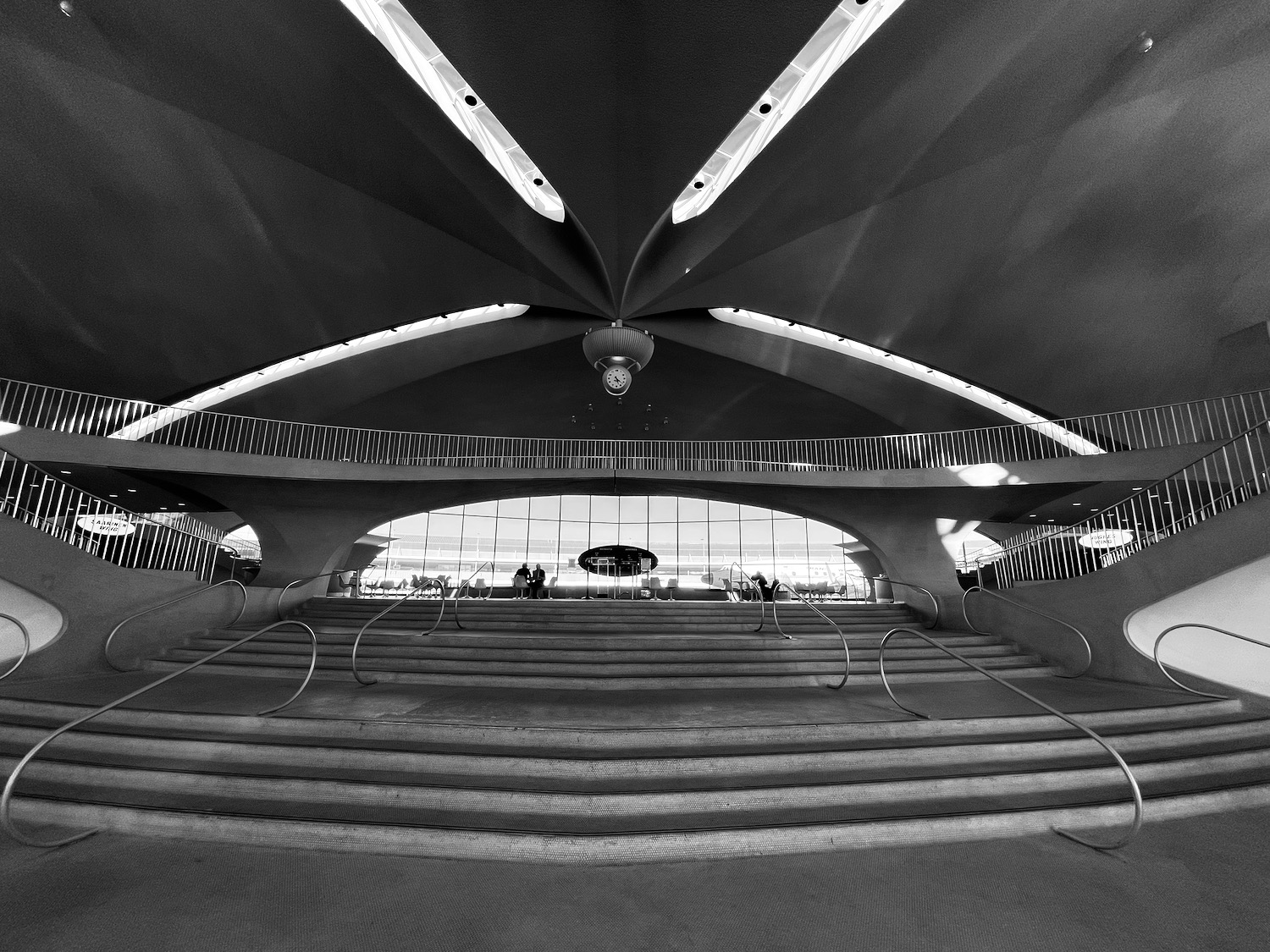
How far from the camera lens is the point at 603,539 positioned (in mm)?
23219

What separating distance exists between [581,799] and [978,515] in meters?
15.5

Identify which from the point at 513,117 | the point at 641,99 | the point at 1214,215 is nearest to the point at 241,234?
the point at 513,117

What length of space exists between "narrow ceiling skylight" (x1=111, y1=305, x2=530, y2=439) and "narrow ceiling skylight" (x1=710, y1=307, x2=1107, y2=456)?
7.12 m

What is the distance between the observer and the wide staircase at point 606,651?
705 centimetres

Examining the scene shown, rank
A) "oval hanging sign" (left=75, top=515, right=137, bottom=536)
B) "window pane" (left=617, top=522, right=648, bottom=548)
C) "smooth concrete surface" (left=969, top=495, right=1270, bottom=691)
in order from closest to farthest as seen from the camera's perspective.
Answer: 1. "smooth concrete surface" (left=969, top=495, right=1270, bottom=691)
2. "oval hanging sign" (left=75, top=515, right=137, bottom=536)
3. "window pane" (left=617, top=522, right=648, bottom=548)

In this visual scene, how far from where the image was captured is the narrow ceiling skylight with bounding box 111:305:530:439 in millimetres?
17438

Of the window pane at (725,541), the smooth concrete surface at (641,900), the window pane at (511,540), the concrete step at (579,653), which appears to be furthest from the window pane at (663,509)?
the smooth concrete surface at (641,900)

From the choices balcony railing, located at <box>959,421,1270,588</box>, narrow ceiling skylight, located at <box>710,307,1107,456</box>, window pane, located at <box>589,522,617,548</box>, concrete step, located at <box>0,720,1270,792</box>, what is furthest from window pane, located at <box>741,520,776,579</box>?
concrete step, located at <box>0,720,1270,792</box>

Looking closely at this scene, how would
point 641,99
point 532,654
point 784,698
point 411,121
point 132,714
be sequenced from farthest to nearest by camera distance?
point 411,121 < point 641,99 < point 532,654 < point 784,698 < point 132,714

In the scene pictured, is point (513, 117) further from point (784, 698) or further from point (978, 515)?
point (978, 515)

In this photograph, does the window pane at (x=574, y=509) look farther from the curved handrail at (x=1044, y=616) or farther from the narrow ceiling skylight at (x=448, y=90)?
the curved handrail at (x=1044, y=616)

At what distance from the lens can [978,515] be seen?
15.4 meters

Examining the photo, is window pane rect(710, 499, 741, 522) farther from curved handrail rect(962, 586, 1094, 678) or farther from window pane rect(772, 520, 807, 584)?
curved handrail rect(962, 586, 1094, 678)

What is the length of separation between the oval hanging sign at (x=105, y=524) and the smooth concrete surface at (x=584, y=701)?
132 inches
